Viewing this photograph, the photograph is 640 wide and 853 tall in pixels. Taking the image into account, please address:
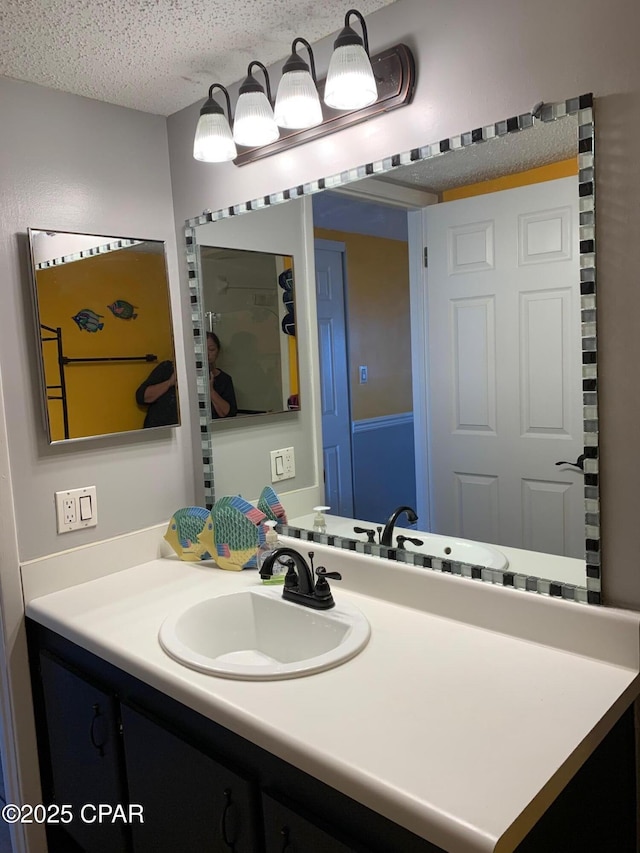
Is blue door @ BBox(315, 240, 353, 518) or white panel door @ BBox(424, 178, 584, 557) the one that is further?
blue door @ BBox(315, 240, 353, 518)

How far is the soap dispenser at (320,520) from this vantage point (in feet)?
5.73

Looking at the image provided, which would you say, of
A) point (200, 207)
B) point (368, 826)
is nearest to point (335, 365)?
point (200, 207)

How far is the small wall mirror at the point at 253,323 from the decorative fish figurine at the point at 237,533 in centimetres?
29

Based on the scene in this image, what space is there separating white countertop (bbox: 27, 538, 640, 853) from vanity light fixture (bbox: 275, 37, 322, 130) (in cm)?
105

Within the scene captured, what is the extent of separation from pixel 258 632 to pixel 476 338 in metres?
0.87

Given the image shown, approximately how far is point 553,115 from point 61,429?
137 centimetres

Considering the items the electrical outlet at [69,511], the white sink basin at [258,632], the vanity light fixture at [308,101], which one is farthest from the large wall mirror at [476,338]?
the electrical outlet at [69,511]

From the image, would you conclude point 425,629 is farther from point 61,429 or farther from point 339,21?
point 339,21

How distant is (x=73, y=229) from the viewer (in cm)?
176

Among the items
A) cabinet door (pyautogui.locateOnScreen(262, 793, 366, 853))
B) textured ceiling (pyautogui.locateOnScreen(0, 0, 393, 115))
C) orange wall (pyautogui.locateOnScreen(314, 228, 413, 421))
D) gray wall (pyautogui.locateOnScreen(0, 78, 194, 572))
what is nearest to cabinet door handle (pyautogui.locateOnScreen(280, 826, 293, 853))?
cabinet door (pyautogui.locateOnScreen(262, 793, 366, 853))

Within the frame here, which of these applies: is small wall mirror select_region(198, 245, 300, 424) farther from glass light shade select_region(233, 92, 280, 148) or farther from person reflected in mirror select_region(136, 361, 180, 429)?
glass light shade select_region(233, 92, 280, 148)

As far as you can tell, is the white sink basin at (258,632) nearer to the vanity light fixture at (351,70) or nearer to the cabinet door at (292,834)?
the cabinet door at (292,834)

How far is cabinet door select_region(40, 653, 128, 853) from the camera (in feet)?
4.85

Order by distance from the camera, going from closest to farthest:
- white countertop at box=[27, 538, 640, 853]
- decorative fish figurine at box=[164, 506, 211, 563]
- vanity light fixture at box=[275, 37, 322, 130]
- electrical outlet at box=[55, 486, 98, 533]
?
white countertop at box=[27, 538, 640, 853]
vanity light fixture at box=[275, 37, 322, 130]
electrical outlet at box=[55, 486, 98, 533]
decorative fish figurine at box=[164, 506, 211, 563]
